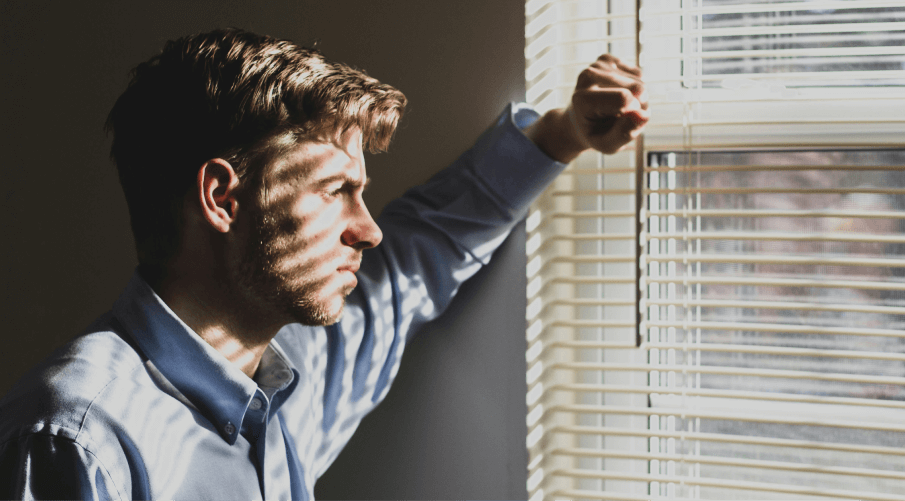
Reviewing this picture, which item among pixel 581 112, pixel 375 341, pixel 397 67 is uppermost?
pixel 397 67

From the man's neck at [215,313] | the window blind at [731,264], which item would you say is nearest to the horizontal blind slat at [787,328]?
the window blind at [731,264]

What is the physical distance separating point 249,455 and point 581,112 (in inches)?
26.2

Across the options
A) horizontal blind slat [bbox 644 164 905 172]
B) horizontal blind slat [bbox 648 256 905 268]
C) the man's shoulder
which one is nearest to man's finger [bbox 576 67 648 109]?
horizontal blind slat [bbox 644 164 905 172]

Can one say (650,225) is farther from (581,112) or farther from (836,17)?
(836,17)

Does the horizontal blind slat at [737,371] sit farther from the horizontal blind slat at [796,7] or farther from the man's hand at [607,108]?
the horizontal blind slat at [796,7]

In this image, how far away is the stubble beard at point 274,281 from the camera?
94 centimetres

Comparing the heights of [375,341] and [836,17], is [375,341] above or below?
below

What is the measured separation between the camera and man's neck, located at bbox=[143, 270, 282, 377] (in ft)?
3.11

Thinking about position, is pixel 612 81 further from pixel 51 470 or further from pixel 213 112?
pixel 51 470

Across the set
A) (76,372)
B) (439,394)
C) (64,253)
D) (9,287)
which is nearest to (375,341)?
(439,394)

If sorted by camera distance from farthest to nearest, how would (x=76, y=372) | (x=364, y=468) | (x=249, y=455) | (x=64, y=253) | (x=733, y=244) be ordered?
(x=64, y=253) → (x=364, y=468) → (x=733, y=244) → (x=249, y=455) → (x=76, y=372)

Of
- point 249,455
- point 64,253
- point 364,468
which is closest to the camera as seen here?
point 249,455

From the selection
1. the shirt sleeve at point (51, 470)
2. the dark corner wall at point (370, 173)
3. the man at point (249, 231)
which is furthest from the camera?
the dark corner wall at point (370, 173)

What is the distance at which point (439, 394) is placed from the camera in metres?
1.16
